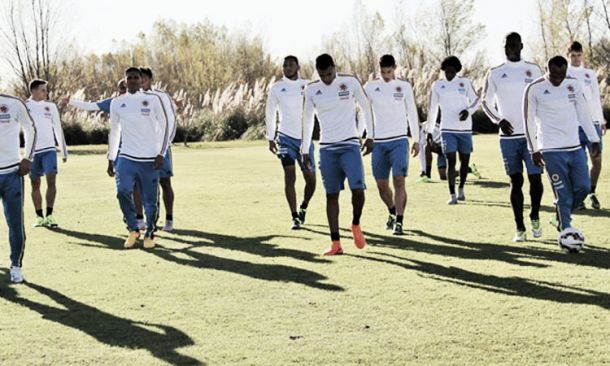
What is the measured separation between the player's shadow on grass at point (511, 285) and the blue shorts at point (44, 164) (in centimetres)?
662

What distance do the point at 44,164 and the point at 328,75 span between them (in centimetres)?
593

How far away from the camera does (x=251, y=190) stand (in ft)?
60.2

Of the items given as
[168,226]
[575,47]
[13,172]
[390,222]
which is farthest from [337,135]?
[575,47]

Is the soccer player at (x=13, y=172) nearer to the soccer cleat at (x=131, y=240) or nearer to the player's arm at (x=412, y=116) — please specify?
the soccer cleat at (x=131, y=240)

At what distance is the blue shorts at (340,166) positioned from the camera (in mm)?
10289

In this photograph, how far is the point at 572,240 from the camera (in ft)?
30.9

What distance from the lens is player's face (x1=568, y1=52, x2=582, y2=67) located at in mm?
13184

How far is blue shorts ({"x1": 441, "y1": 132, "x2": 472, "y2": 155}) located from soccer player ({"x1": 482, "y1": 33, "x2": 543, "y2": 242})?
385 cm

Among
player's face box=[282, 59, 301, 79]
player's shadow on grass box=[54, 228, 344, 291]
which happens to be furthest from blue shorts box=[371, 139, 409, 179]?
player's face box=[282, 59, 301, 79]

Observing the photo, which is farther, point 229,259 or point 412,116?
point 412,116

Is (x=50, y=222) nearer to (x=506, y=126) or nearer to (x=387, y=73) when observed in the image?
(x=387, y=73)

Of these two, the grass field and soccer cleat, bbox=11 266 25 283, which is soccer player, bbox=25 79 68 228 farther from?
soccer cleat, bbox=11 266 25 283

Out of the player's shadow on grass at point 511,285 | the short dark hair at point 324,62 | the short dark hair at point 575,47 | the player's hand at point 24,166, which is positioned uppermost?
the short dark hair at point 575,47

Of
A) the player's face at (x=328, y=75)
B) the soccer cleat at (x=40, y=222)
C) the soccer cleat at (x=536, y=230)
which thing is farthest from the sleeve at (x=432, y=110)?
the soccer cleat at (x=40, y=222)
